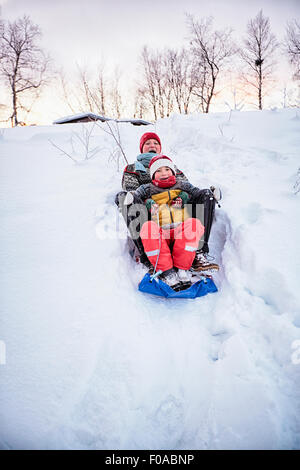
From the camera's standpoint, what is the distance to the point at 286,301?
52.6 inches

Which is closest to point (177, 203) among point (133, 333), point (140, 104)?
point (133, 333)

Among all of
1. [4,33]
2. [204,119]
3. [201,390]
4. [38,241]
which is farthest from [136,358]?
[4,33]

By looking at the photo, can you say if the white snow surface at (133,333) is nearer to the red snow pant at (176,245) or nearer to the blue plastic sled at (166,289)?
the blue plastic sled at (166,289)

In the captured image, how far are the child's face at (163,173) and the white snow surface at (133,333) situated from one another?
2.28ft

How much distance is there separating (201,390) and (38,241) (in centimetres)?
168

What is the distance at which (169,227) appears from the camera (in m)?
2.07

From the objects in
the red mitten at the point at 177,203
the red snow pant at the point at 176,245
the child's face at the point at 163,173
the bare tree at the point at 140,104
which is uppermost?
the bare tree at the point at 140,104

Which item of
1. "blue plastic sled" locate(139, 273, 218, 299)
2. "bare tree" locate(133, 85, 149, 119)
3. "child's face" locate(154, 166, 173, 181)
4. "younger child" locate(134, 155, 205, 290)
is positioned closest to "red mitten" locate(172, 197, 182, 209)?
"younger child" locate(134, 155, 205, 290)

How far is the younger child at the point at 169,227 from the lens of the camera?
1.78 meters

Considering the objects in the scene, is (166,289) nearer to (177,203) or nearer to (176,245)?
(176,245)

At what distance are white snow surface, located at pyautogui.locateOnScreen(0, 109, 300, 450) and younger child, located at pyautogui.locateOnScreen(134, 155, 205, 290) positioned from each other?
0.30m

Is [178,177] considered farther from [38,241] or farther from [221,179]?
[38,241]

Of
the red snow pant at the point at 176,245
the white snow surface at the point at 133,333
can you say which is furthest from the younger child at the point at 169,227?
the white snow surface at the point at 133,333

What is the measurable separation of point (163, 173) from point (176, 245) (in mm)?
1029
